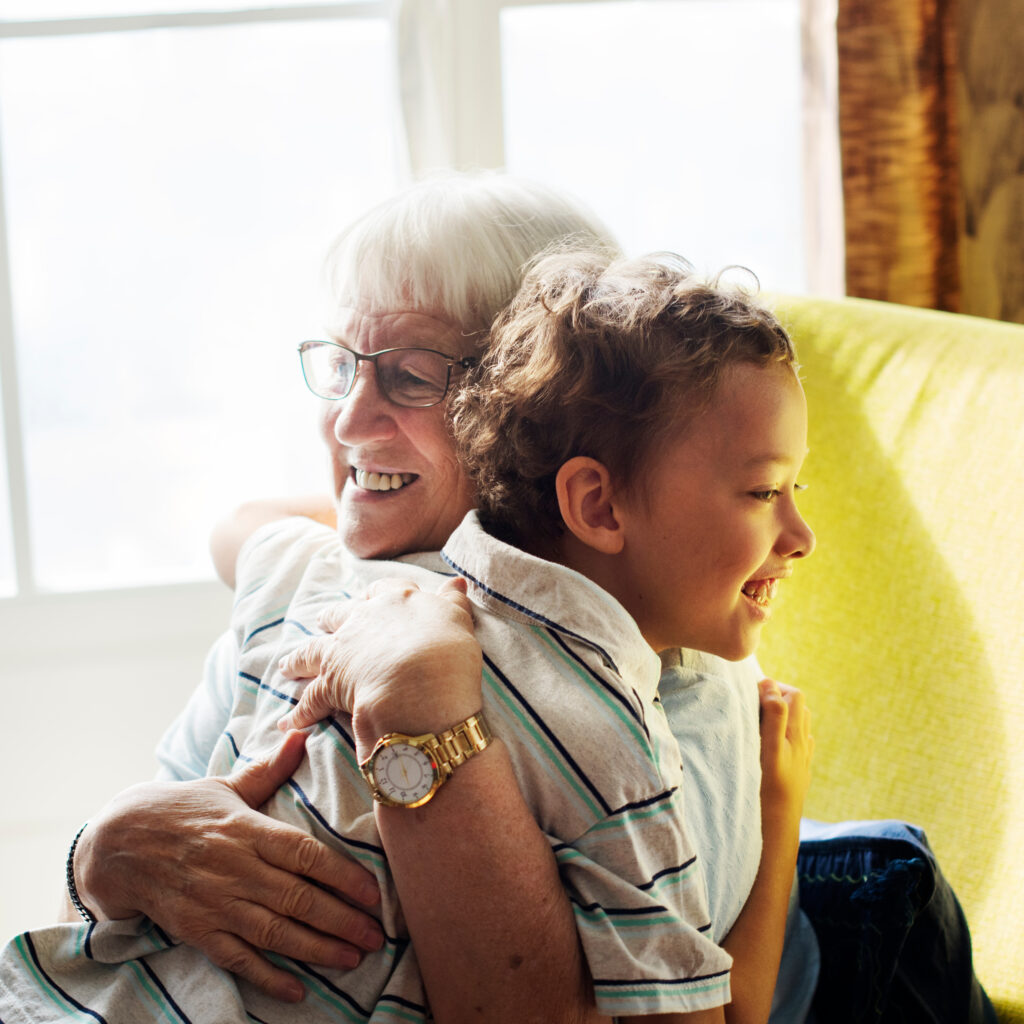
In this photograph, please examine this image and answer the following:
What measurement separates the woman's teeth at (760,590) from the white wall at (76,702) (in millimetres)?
1560

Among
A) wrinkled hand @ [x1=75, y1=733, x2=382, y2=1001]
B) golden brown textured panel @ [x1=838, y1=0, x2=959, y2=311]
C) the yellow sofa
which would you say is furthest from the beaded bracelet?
golden brown textured panel @ [x1=838, y1=0, x2=959, y2=311]

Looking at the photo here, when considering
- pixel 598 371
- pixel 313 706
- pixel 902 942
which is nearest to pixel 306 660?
pixel 313 706

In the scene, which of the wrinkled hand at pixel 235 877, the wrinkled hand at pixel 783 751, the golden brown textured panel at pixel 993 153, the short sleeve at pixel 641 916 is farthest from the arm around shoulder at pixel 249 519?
the golden brown textured panel at pixel 993 153

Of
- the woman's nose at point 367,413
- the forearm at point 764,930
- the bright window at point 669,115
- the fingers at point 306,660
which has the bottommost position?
the forearm at point 764,930

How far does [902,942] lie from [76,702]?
1804 millimetres

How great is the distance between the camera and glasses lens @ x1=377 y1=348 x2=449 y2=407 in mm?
1128

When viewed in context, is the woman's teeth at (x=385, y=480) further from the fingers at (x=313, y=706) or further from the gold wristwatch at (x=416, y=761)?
the gold wristwatch at (x=416, y=761)

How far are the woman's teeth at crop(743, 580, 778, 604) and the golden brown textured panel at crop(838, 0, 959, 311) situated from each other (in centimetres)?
114

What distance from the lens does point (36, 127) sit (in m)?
2.14

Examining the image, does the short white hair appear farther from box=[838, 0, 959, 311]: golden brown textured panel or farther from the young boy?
box=[838, 0, 959, 311]: golden brown textured panel

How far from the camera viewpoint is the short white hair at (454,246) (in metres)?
1.12

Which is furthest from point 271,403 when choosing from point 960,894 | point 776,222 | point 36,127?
point 960,894

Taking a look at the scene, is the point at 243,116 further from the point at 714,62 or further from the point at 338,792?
the point at 338,792

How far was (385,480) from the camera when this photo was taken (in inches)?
45.9
